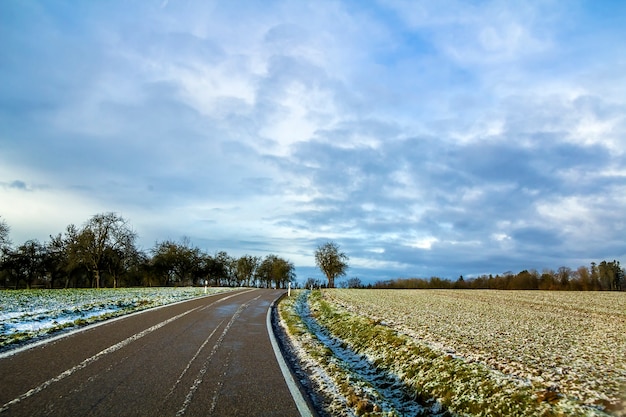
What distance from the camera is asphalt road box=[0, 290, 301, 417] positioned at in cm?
560

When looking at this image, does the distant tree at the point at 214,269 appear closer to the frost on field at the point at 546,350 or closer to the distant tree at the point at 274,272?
the distant tree at the point at 274,272

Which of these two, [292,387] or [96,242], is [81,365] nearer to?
[292,387]

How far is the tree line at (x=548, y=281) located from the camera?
71812mm

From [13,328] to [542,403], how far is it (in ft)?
47.6

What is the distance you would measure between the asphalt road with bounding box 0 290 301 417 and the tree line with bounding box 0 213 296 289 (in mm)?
56746

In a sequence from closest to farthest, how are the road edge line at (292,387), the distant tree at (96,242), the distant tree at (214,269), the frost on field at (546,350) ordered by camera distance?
the road edge line at (292,387) < the frost on field at (546,350) < the distant tree at (96,242) < the distant tree at (214,269)

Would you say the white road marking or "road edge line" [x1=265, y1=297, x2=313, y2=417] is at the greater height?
the white road marking

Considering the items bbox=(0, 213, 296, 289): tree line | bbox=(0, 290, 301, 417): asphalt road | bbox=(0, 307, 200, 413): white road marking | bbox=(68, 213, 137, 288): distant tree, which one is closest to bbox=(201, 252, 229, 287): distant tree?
bbox=(0, 213, 296, 289): tree line

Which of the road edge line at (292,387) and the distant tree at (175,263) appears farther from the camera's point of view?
the distant tree at (175,263)

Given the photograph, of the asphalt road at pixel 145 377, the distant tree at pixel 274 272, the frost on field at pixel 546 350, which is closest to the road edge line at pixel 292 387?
the asphalt road at pixel 145 377

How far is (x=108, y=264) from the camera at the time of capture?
6744cm

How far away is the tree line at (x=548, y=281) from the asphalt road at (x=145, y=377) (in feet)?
251

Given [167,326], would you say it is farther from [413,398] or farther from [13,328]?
[413,398]

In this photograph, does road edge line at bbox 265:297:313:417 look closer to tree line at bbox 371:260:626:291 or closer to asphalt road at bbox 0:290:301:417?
asphalt road at bbox 0:290:301:417
